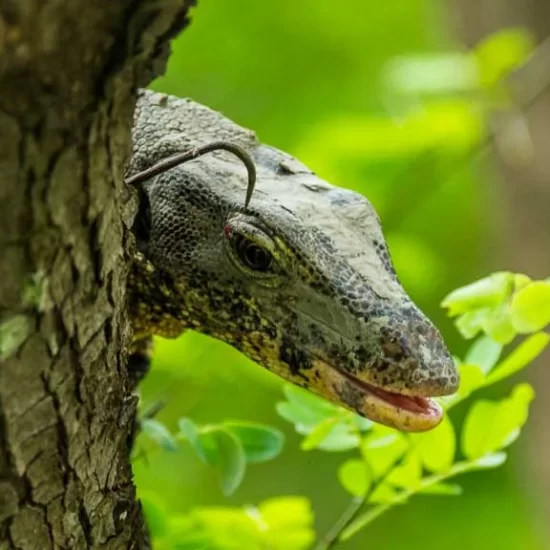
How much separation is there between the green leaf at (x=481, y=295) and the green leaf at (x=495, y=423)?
0.63 ft

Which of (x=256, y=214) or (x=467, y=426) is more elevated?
(x=256, y=214)

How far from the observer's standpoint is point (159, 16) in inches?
24.6

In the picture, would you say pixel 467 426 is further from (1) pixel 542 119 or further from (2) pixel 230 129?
(1) pixel 542 119

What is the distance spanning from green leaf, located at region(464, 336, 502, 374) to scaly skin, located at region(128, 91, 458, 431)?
156 mm

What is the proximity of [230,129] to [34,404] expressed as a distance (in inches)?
19.4

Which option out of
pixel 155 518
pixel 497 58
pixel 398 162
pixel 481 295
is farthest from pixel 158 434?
pixel 497 58

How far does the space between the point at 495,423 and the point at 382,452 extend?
0.12 m

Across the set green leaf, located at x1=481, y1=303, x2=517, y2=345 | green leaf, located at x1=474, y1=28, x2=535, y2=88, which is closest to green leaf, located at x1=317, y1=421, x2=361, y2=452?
green leaf, located at x1=481, y1=303, x2=517, y2=345

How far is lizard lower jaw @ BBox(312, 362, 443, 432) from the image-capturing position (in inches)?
37.0

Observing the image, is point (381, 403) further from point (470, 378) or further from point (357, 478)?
point (357, 478)

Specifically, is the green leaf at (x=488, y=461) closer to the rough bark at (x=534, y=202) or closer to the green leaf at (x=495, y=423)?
the green leaf at (x=495, y=423)

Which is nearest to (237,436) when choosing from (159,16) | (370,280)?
(370,280)

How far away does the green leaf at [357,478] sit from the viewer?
118cm

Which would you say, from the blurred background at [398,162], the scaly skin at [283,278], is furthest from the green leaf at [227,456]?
the blurred background at [398,162]
